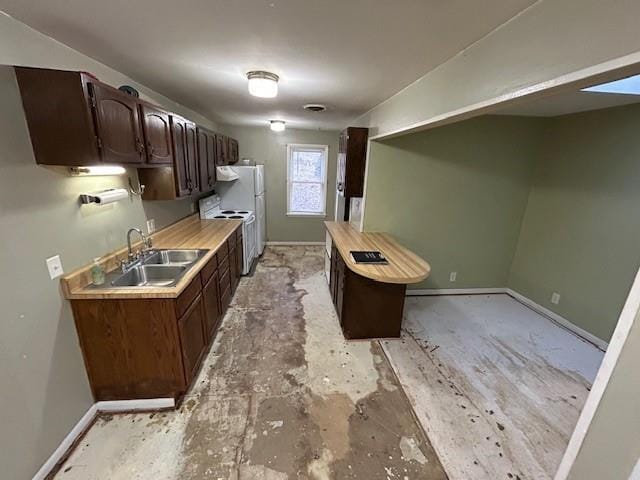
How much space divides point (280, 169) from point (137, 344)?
4.31m

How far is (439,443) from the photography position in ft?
5.84

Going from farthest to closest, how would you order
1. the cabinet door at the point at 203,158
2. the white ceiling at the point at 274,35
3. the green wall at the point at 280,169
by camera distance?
the green wall at the point at 280,169, the cabinet door at the point at 203,158, the white ceiling at the point at 274,35

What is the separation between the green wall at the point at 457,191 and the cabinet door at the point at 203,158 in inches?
78.3

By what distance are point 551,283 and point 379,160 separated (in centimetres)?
257

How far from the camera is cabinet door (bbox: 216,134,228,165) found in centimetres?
399

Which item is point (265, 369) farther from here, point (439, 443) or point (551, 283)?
point (551, 283)

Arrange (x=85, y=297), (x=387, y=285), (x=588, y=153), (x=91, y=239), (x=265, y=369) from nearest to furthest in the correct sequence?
(x=85, y=297)
(x=91, y=239)
(x=265, y=369)
(x=387, y=285)
(x=588, y=153)

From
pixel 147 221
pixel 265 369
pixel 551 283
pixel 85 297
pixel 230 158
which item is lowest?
pixel 265 369

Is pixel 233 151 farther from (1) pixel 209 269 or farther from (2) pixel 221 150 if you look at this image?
(1) pixel 209 269

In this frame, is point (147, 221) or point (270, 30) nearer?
point (270, 30)

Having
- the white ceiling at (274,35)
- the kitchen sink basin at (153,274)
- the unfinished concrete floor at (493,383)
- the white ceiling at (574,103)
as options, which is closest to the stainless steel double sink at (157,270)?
the kitchen sink basin at (153,274)

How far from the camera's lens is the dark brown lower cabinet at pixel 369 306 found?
2715mm

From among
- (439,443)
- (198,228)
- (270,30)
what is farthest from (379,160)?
(439,443)

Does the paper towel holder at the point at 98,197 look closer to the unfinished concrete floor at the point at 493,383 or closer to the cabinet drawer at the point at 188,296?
the cabinet drawer at the point at 188,296
